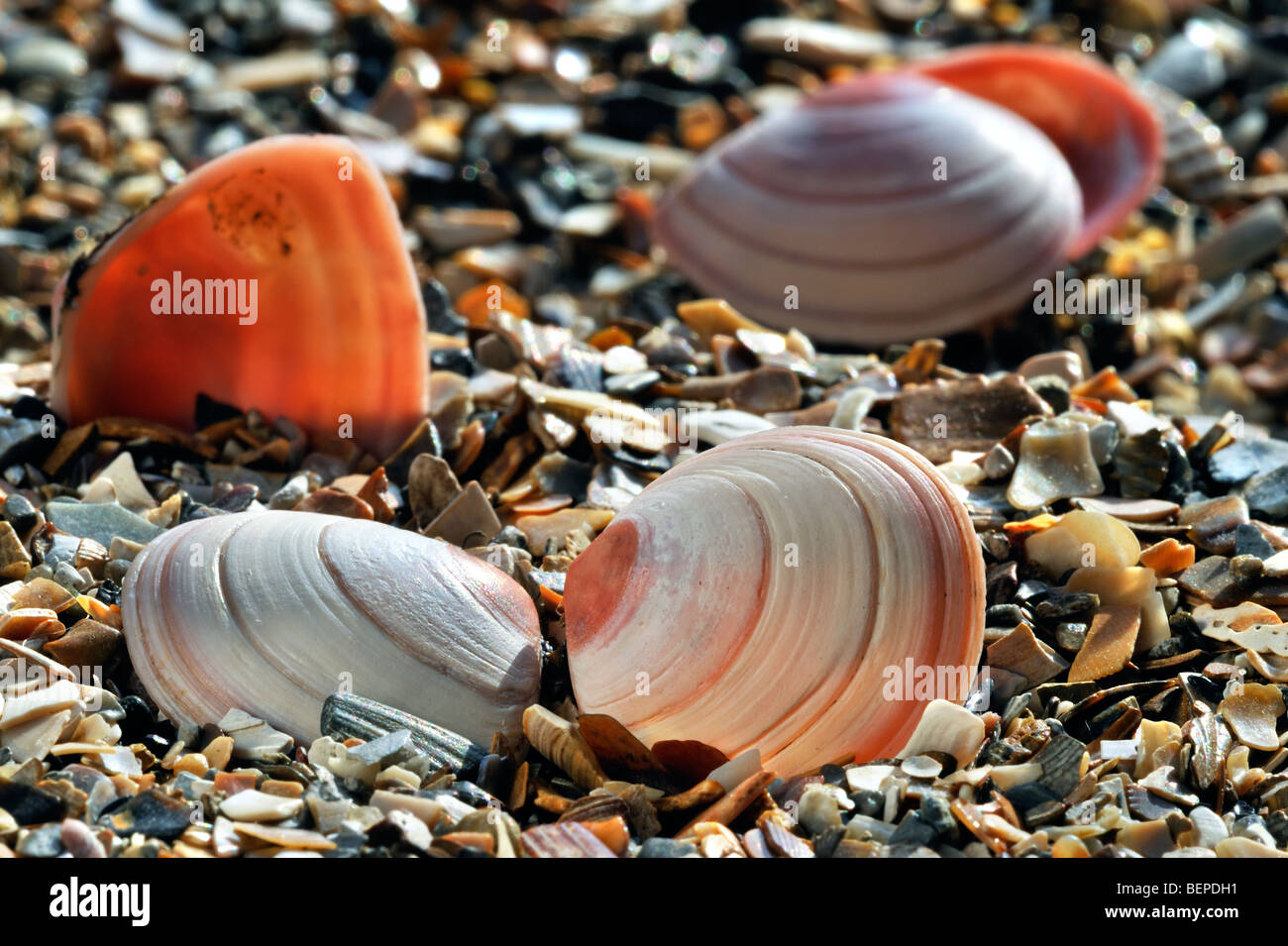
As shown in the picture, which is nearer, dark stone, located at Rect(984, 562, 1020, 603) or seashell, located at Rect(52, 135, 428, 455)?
dark stone, located at Rect(984, 562, 1020, 603)

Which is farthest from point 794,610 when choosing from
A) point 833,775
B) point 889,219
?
point 889,219

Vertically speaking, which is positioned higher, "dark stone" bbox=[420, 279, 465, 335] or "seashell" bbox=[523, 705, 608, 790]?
"dark stone" bbox=[420, 279, 465, 335]

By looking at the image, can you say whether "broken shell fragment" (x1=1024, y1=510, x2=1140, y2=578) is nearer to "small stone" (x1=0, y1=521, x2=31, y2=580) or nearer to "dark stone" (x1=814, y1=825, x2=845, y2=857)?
"dark stone" (x1=814, y1=825, x2=845, y2=857)

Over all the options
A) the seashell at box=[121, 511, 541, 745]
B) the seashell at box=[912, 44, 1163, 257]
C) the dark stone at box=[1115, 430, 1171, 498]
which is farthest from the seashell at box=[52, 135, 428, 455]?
the seashell at box=[912, 44, 1163, 257]

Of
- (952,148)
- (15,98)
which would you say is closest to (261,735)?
(952,148)

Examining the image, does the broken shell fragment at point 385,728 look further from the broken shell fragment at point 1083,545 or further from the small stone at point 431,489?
the broken shell fragment at point 1083,545

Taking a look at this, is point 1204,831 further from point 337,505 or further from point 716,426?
point 337,505

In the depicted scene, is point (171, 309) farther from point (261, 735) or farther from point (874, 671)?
point (874, 671)
